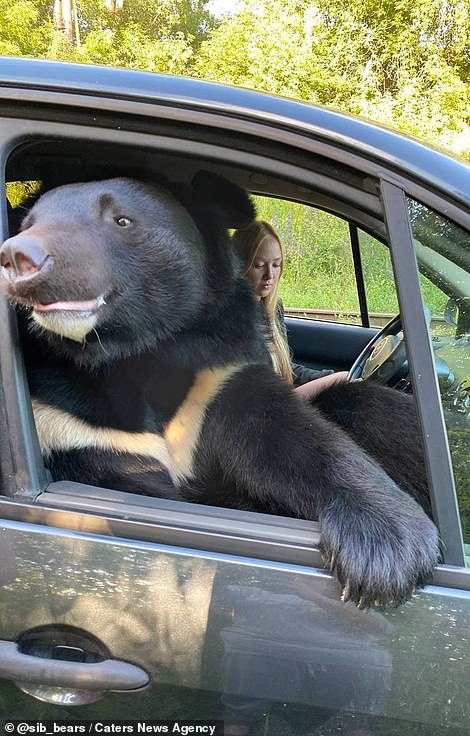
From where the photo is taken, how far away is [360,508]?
56.2 inches

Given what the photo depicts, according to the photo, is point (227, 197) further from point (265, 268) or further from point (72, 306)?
point (265, 268)

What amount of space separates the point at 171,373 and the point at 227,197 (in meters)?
0.54

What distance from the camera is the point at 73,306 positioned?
1.46m

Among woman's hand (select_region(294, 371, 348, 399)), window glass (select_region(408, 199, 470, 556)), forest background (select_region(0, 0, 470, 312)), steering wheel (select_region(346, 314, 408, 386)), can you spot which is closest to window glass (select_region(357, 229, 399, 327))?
steering wheel (select_region(346, 314, 408, 386))

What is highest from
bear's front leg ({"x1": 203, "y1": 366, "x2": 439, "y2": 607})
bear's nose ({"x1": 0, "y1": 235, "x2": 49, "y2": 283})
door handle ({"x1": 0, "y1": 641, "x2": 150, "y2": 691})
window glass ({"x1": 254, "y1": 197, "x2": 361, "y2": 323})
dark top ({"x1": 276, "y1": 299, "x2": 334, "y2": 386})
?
window glass ({"x1": 254, "y1": 197, "x2": 361, "y2": 323})

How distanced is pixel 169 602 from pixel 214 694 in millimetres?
188

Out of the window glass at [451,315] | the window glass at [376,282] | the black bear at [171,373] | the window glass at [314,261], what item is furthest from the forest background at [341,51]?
the window glass at [451,315]

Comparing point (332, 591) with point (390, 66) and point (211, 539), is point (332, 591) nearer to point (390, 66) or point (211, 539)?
point (211, 539)

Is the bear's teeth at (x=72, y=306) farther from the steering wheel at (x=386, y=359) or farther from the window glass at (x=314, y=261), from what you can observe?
the steering wheel at (x=386, y=359)

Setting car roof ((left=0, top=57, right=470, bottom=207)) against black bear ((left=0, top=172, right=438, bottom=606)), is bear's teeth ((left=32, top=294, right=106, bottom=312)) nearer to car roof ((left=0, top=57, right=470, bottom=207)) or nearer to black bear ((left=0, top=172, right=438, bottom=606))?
black bear ((left=0, top=172, right=438, bottom=606))

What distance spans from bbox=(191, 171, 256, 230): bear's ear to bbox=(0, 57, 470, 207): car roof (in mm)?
530

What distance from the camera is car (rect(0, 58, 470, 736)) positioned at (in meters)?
1.13

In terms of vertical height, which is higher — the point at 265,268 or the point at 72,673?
the point at 265,268

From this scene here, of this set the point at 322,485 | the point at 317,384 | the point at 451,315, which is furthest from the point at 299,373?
the point at 451,315
